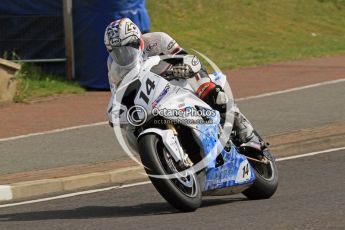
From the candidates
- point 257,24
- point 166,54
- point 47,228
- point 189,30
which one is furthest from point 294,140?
point 257,24

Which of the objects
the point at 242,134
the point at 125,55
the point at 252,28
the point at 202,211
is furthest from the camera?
A: the point at 252,28

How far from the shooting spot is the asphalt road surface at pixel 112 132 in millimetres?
11656

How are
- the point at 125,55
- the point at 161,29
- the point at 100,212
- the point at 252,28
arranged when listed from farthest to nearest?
1. the point at 252,28
2. the point at 161,29
3. the point at 100,212
4. the point at 125,55

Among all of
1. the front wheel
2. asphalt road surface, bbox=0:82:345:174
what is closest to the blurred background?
asphalt road surface, bbox=0:82:345:174

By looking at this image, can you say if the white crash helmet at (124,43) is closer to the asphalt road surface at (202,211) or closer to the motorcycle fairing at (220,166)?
the motorcycle fairing at (220,166)

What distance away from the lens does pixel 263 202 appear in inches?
352

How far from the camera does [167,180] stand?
7871mm

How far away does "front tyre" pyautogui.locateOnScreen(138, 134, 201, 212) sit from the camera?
7848mm

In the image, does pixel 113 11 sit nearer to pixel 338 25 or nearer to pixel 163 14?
pixel 163 14

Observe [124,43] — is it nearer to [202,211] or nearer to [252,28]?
[202,211]

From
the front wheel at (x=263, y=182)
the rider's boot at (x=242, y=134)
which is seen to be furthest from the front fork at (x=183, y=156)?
the front wheel at (x=263, y=182)

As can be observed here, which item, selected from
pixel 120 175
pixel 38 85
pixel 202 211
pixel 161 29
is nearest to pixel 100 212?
pixel 202 211

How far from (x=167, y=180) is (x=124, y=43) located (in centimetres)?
122

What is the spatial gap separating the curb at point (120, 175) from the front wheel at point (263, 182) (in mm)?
1926
